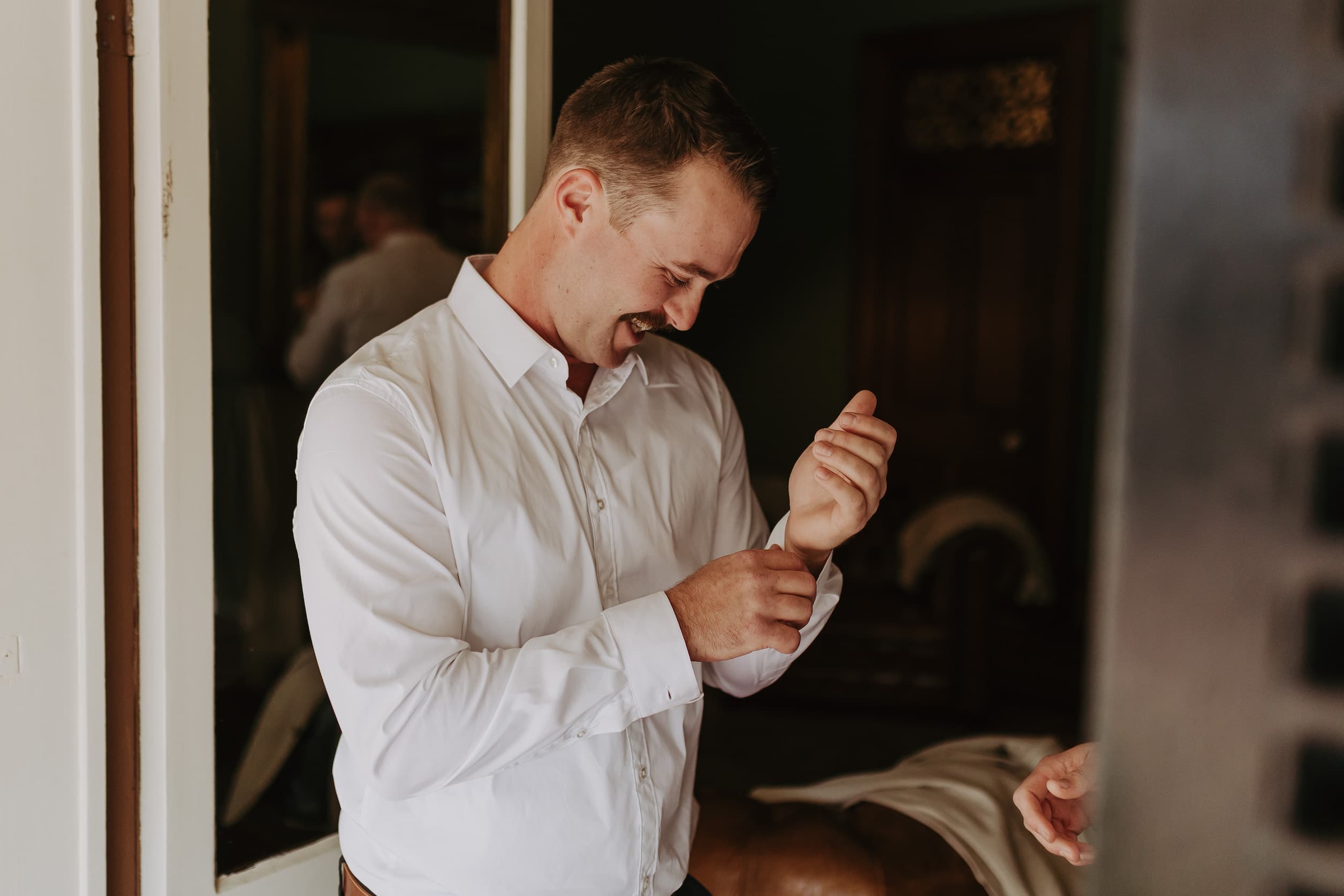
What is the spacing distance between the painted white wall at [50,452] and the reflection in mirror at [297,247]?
0.19 metres

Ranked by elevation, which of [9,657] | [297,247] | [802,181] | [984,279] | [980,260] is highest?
[802,181]

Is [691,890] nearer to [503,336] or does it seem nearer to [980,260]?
[503,336]

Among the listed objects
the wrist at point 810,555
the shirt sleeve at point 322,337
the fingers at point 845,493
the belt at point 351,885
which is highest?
the shirt sleeve at point 322,337

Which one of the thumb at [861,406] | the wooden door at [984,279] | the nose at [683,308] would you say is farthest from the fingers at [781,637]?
the wooden door at [984,279]

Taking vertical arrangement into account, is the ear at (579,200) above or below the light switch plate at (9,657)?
above

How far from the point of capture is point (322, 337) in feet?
5.96

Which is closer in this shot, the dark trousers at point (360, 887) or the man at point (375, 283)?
the dark trousers at point (360, 887)

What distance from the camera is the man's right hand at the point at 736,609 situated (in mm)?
1218

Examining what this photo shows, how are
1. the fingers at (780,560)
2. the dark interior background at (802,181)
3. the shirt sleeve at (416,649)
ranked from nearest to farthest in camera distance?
the shirt sleeve at (416,649)
the fingers at (780,560)
the dark interior background at (802,181)

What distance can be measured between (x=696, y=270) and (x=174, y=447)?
2.58 feet

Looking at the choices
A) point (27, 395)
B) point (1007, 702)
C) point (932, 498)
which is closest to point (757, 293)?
point (932, 498)

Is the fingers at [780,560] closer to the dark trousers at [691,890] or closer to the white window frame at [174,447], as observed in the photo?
the dark trousers at [691,890]

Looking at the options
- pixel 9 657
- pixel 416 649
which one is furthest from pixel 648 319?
pixel 9 657

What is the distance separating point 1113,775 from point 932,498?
576 cm
